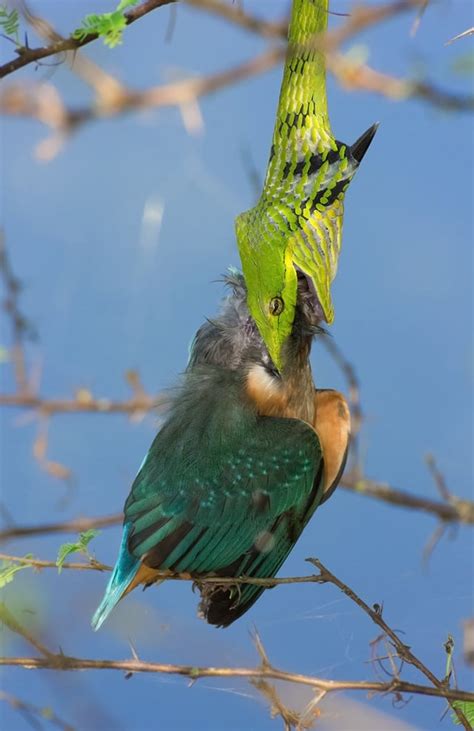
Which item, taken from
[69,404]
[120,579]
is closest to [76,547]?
[120,579]

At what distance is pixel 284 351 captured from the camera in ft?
2.71

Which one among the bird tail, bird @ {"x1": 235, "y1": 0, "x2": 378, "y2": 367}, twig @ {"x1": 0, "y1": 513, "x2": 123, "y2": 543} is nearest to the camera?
bird @ {"x1": 235, "y1": 0, "x2": 378, "y2": 367}

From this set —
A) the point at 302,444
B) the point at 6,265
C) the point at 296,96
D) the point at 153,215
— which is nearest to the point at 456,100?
the point at 153,215

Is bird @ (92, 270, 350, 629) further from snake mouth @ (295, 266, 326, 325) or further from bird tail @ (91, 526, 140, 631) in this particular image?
snake mouth @ (295, 266, 326, 325)

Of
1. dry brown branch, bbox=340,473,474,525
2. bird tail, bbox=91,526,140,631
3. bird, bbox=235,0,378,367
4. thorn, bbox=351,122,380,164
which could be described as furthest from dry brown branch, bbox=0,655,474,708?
dry brown branch, bbox=340,473,474,525

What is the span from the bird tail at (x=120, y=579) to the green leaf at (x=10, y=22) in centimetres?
41

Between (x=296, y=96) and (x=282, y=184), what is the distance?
0.20ft

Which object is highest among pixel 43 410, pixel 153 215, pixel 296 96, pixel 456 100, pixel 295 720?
pixel 456 100

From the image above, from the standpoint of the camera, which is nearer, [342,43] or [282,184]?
[282,184]

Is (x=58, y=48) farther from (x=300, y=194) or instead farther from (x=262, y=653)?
(x=262, y=653)

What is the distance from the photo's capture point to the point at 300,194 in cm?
70

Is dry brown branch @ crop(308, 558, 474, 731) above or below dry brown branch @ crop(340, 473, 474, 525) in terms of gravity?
below

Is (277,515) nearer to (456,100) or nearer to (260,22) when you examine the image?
(260,22)

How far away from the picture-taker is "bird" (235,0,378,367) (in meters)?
0.68
